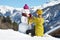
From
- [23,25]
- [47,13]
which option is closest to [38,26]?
[23,25]

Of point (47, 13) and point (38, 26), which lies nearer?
point (38, 26)

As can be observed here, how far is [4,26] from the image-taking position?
1.62m

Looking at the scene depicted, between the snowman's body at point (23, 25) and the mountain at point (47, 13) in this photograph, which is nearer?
the snowman's body at point (23, 25)

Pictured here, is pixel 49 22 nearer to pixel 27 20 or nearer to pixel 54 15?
pixel 54 15

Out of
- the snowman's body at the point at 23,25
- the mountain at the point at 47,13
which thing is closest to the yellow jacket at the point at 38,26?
the snowman's body at the point at 23,25

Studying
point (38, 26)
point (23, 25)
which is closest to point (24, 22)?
point (23, 25)

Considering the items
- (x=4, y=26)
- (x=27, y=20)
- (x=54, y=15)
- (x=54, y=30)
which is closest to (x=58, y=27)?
(x=54, y=30)

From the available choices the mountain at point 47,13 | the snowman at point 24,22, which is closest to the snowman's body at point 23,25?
the snowman at point 24,22

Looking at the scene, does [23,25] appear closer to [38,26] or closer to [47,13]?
[38,26]

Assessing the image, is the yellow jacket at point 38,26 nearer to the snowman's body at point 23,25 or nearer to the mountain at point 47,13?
the snowman's body at point 23,25

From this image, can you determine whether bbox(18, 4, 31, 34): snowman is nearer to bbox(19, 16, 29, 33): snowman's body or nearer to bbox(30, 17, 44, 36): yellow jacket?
bbox(19, 16, 29, 33): snowman's body

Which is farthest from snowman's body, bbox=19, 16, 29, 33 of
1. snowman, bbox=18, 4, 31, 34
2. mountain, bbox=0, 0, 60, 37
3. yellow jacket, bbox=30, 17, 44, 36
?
mountain, bbox=0, 0, 60, 37

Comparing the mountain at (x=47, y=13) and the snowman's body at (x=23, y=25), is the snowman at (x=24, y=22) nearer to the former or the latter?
the snowman's body at (x=23, y=25)

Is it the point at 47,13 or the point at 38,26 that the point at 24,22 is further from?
the point at 47,13
